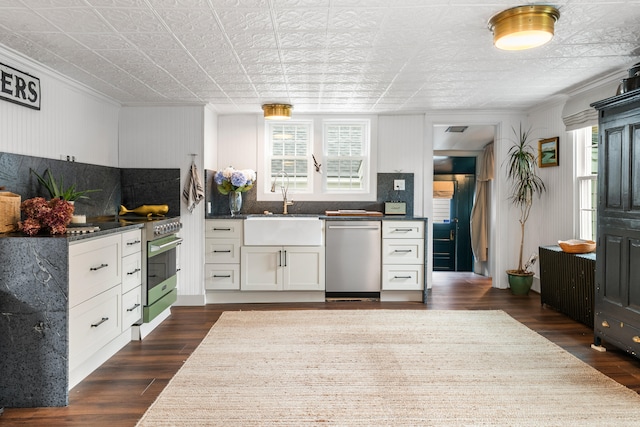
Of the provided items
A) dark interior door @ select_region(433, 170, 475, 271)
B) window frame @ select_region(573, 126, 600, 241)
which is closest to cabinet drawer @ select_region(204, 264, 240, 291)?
window frame @ select_region(573, 126, 600, 241)

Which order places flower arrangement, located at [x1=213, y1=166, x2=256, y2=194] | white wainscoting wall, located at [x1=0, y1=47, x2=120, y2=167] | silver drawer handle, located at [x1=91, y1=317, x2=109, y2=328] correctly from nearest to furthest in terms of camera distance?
1. silver drawer handle, located at [x1=91, y1=317, x2=109, y2=328]
2. white wainscoting wall, located at [x1=0, y1=47, x2=120, y2=167]
3. flower arrangement, located at [x1=213, y1=166, x2=256, y2=194]

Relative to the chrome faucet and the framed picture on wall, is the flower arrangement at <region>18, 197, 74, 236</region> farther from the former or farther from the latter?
the framed picture on wall

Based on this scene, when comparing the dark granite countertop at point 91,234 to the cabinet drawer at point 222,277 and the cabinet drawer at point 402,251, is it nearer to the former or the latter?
the cabinet drawer at point 222,277

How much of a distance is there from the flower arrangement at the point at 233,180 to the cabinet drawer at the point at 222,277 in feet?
3.01

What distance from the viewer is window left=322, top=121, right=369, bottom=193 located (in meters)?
5.88

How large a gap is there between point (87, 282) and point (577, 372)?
328cm

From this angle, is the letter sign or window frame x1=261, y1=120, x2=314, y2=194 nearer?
the letter sign

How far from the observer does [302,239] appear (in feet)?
16.8

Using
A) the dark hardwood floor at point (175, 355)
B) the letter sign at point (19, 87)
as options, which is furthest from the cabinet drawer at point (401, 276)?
the letter sign at point (19, 87)

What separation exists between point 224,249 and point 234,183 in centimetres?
78

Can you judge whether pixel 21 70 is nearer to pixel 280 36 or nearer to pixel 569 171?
pixel 280 36

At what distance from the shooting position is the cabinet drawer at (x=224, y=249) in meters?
5.15

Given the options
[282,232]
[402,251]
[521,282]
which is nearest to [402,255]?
[402,251]

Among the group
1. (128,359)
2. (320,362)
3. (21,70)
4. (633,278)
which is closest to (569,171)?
(633,278)
